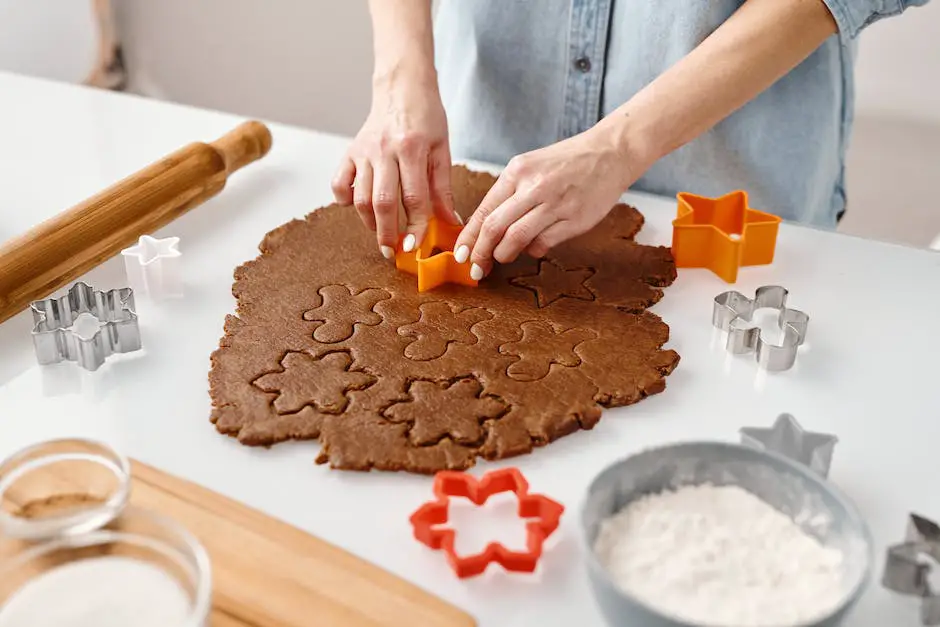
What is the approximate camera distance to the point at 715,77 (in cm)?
117

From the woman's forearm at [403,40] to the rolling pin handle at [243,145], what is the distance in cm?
20

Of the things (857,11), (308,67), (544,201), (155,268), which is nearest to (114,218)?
(155,268)

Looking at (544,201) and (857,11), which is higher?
(857,11)

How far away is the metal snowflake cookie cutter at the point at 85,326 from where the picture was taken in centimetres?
98

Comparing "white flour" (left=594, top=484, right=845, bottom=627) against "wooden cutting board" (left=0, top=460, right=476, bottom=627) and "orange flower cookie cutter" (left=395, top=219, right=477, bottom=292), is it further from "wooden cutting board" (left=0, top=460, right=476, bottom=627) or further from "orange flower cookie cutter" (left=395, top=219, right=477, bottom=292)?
"orange flower cookie cutter" (left=395, top=219, right=477, bottom=292)

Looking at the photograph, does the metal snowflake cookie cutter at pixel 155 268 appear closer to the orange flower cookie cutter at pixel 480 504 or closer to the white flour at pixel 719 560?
the orange flower cookie cutter at pixel 480 504

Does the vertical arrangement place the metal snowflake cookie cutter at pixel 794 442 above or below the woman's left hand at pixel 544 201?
below

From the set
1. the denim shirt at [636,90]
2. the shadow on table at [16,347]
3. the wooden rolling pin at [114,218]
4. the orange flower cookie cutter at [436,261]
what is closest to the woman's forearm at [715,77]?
the denim shirt at [636,90]

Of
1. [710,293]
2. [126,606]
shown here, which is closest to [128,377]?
[126,606]

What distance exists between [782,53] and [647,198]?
265 millimetres

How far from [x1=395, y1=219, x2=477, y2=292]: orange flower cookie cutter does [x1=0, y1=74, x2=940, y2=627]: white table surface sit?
216 millimetres

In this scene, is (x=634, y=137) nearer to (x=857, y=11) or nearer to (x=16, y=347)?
(x=857, y=11)

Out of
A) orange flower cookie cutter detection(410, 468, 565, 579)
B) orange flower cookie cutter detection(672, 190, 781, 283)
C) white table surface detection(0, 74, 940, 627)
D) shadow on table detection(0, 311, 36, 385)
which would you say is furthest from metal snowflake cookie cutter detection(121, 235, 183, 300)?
orange flower cookie cutter detection(672, 190, 781, 283)

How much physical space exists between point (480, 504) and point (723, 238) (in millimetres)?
499
